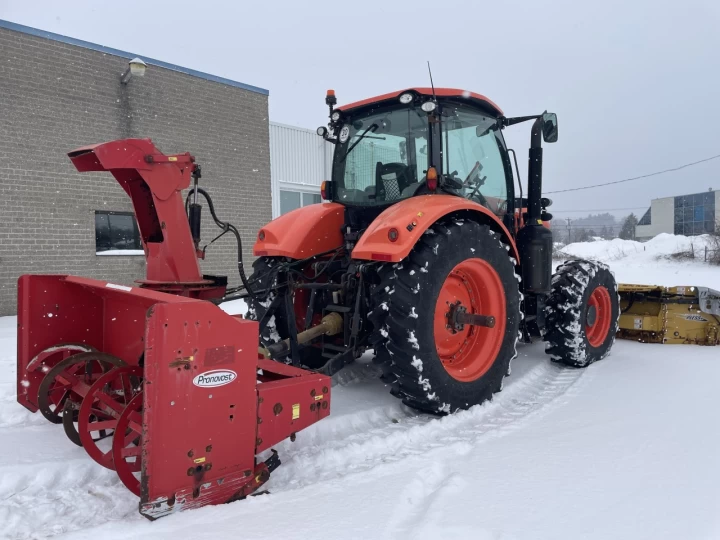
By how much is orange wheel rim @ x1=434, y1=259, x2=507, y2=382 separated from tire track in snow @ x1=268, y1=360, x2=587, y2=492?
0.32 metres

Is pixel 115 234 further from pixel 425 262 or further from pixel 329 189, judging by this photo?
pixel 425 262

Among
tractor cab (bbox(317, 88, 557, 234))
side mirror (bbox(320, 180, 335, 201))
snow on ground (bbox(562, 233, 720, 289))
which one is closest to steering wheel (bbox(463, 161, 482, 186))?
tractor cab (bbox(317, 88, 557, 234))

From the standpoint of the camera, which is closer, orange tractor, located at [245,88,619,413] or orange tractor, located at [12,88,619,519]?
orange tractor, located at [12,88,619,519]

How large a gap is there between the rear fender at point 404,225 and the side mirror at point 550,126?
1129 millimetres

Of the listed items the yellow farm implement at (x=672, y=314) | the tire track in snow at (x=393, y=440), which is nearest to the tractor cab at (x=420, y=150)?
the tire track in snow at (x=393, y=440)

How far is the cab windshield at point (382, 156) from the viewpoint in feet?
13.1

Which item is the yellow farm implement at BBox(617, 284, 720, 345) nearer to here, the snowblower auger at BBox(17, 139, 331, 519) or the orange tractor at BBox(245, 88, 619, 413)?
the orange tractor at BBox(245, 88, 619, 413)

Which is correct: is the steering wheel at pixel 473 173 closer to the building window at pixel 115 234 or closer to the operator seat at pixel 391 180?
the operator seat at pixel 391 180

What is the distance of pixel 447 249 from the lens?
131 inches

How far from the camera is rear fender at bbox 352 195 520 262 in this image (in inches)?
121

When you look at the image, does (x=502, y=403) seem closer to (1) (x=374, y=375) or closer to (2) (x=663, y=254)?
(1) (x=374, y=375)

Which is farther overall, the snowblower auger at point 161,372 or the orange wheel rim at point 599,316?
the orange wheel rim at point 599,316

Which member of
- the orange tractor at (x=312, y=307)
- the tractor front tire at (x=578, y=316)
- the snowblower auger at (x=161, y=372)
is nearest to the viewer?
the snowblower auger at (x=161, y=372)

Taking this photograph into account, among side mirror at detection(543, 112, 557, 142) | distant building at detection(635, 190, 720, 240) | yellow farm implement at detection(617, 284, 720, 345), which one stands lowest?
yellow farm implement at detection(617, 284, 720, 345)
